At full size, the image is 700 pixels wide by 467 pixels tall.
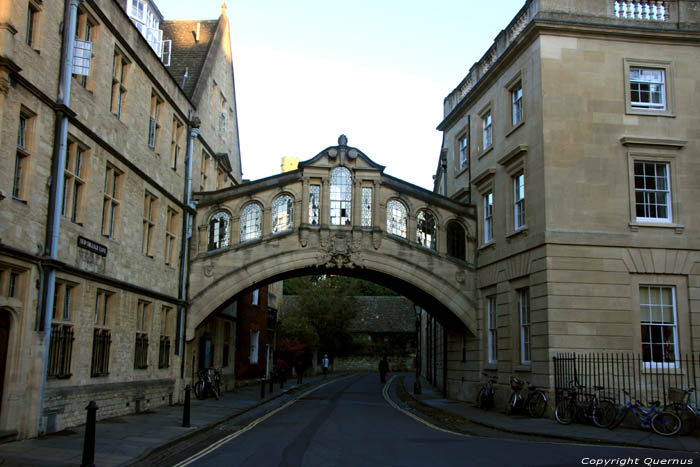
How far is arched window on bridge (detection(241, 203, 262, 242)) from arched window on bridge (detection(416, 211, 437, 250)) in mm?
5859

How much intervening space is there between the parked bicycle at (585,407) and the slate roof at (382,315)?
45.2 metres

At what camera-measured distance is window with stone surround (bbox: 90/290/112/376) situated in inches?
634

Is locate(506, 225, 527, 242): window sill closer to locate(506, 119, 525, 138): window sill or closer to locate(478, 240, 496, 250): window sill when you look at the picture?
locate(478, 240, 496, 250): window sill

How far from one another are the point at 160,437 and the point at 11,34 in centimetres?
801

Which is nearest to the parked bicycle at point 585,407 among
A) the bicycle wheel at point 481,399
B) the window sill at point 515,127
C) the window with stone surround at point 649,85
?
the bicycle wheel at point 481,399

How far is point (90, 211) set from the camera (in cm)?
1559

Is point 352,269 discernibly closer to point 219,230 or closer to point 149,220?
point 219,230

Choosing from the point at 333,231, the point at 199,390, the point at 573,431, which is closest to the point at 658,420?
the point at 573,431

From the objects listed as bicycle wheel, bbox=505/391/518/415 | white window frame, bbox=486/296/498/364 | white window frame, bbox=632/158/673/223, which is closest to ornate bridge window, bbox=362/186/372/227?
white window frame, bbox=486/296/498/364

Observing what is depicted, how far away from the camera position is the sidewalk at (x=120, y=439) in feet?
34.2

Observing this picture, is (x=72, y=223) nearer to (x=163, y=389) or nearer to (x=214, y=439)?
(x=214, y=439)

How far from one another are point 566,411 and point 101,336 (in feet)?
38.3

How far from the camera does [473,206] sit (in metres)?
24.9

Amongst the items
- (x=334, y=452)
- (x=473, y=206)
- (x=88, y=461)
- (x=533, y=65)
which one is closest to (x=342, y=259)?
(x=473, y=206)
